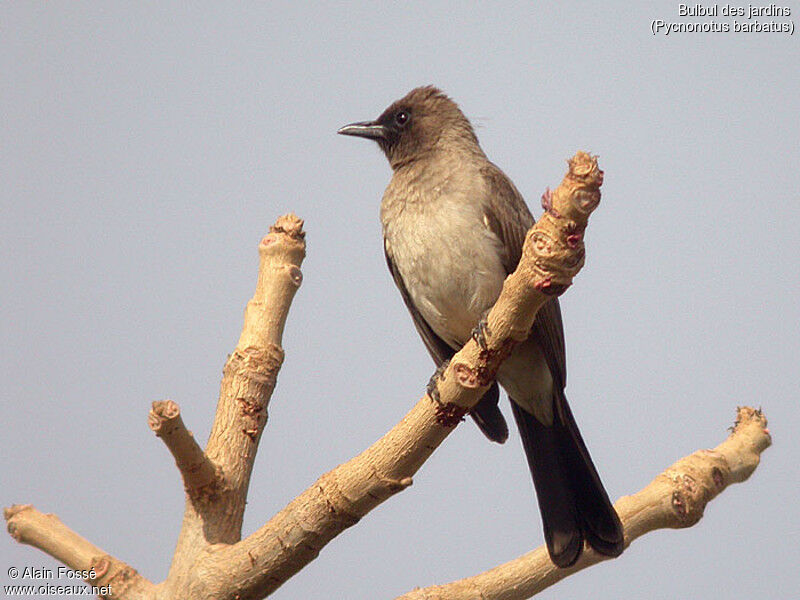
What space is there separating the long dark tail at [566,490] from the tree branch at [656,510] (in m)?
0.06

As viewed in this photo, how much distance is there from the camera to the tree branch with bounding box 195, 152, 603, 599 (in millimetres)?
2980

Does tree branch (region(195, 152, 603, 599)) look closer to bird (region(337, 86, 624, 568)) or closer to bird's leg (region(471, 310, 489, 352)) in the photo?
bird's leg (region(471, 310, 489, 352))

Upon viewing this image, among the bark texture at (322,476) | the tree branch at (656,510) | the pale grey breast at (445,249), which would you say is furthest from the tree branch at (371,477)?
the pale grey breast at (445,249)

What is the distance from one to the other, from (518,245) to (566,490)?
45.4 inches

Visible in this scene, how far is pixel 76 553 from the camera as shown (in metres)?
3.26

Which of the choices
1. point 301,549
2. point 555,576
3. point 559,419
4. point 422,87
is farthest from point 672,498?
point 422,87

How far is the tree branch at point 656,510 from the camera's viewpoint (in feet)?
11.5

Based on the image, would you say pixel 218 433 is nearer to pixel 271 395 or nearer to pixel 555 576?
pixel 271 395

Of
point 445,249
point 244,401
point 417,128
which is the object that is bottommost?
point 244,401

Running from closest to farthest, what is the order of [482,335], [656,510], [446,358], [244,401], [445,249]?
1. [482,335]
2. [244,401]
3. [656,510]
4. [445,249]
5. [446,358]

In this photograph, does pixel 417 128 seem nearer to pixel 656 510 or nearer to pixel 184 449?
pixel 656 510

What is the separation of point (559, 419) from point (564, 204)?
7.34 feet

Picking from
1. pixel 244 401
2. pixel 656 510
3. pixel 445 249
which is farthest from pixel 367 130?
pixel 656 510

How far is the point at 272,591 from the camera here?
3.15m
